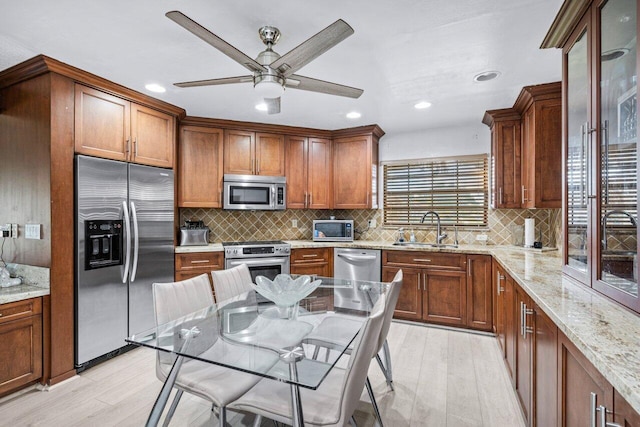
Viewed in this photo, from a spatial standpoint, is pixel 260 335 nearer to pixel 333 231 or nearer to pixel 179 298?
pixel 179 298

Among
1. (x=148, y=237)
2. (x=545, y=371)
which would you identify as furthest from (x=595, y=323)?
(x=148, y=237)

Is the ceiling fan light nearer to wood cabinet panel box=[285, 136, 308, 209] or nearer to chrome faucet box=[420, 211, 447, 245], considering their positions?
wood cabinet panel box=[285, 136, 308, 209]

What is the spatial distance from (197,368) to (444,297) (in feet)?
9.02

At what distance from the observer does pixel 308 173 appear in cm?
438

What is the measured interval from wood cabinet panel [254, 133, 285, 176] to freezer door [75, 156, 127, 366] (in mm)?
1612

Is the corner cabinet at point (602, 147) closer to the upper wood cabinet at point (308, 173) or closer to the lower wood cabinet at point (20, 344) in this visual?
the upper wood cabinet at point (308, 173)

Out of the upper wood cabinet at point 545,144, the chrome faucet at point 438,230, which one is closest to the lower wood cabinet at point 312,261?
the chrome faucet at point 438,230

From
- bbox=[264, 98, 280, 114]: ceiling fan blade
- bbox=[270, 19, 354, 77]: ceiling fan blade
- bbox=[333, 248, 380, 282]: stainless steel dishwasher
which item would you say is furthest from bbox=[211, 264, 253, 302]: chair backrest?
bbox=[333, 248, 380, 282]: stainless steel dishwasher

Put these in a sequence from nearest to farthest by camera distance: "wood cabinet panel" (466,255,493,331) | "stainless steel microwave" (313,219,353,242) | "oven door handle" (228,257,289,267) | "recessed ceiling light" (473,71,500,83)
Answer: "recessed ceiling light" (473,71,500,83) < "wood cabinet panel" (466,255,493,331) < "oven door handle" (228,257,289,267) < "stainless steel microwave" (313,219,353,242)

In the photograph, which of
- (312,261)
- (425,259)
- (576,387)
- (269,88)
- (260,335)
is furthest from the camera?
(312,261)

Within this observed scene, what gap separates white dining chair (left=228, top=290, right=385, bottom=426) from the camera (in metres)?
1.22

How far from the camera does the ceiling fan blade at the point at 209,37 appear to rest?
1379mm

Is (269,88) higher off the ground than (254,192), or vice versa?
(269,88)

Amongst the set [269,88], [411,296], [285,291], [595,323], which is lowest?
[411,296]
